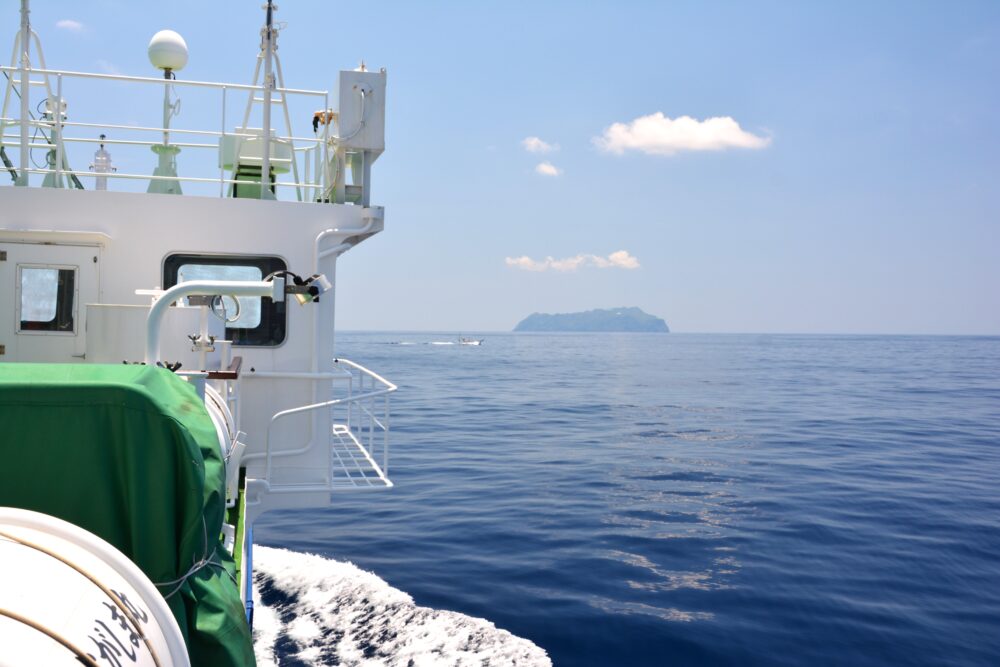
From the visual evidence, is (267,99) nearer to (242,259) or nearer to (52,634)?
(242,259)

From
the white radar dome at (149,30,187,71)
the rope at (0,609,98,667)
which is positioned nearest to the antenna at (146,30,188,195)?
the white radar dome at (149,30,187,71)

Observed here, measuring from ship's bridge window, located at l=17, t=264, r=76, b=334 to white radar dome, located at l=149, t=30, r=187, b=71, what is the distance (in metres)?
4.12

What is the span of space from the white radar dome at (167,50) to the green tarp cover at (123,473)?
961 centimetres

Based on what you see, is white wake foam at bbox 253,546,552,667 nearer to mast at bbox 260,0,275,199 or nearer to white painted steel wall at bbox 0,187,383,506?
white painted steel wall at bbox 0,187,383,506

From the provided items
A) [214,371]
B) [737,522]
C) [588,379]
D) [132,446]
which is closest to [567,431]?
[737,522]

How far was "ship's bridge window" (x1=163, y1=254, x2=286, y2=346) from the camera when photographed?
9680 mm

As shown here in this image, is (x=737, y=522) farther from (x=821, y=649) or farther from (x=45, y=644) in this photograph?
(x=45, y=644)

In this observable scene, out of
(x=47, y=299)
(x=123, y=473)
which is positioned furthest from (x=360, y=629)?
(x=123, y=473)

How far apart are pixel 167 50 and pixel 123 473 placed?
10045 mm

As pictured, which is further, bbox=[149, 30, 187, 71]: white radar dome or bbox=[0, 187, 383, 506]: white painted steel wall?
→ bbox=[149, 30, 187, 71]: white radar dome

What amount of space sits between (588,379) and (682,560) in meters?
41.0

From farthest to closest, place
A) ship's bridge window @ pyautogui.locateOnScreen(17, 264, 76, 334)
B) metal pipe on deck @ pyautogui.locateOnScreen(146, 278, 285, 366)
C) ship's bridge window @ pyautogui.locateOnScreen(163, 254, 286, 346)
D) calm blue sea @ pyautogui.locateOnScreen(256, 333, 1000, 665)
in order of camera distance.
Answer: calm blue sea @ pyautogui.locateOnScreen(256, 333, 1000, 665), ship's bridge window @ pyautogui.locateOnScreen(163, 254, 286, 346), ship's bridge window @ pyautogui.locateOnScreen(17, 264, 76, 334), metal pipe on deck @ pyautogui.locateOnScreen(146, 278, 285, 366)

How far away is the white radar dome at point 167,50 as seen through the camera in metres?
11.7

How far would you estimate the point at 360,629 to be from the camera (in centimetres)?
1018
